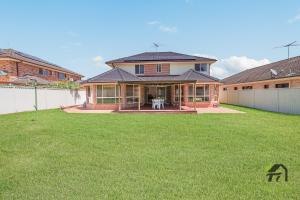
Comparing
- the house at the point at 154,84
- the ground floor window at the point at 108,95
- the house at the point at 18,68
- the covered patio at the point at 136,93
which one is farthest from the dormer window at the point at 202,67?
the house at the point at 18,68

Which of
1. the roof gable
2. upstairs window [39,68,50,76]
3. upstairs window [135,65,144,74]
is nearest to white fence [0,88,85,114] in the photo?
the roof gable

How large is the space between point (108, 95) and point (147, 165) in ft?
51.0

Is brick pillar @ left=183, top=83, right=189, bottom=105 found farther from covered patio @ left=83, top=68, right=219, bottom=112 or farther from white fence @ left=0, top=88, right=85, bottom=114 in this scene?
white fence @ left=0, top=88, right=85, bottom=114

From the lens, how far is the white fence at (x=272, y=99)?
15016mm

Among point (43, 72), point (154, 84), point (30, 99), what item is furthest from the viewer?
point (43, 72)

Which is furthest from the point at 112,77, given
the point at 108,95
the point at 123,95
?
the point at 123,95

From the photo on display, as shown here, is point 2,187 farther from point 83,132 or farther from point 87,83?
point 87,83

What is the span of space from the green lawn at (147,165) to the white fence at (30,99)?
30.7ft

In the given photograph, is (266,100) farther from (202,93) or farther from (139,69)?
(139,69)

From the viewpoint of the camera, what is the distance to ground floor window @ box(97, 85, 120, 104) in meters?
19.8

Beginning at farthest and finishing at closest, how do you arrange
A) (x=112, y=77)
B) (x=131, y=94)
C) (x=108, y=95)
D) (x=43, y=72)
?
(x=43, y=72) < (x=131, y=94) < (x=112, y=77) < (x=108, y=95)

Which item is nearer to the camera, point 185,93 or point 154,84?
point 154,84

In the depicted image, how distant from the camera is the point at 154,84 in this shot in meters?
20.5

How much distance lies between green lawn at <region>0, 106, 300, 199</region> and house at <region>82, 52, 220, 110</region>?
31.7ft
